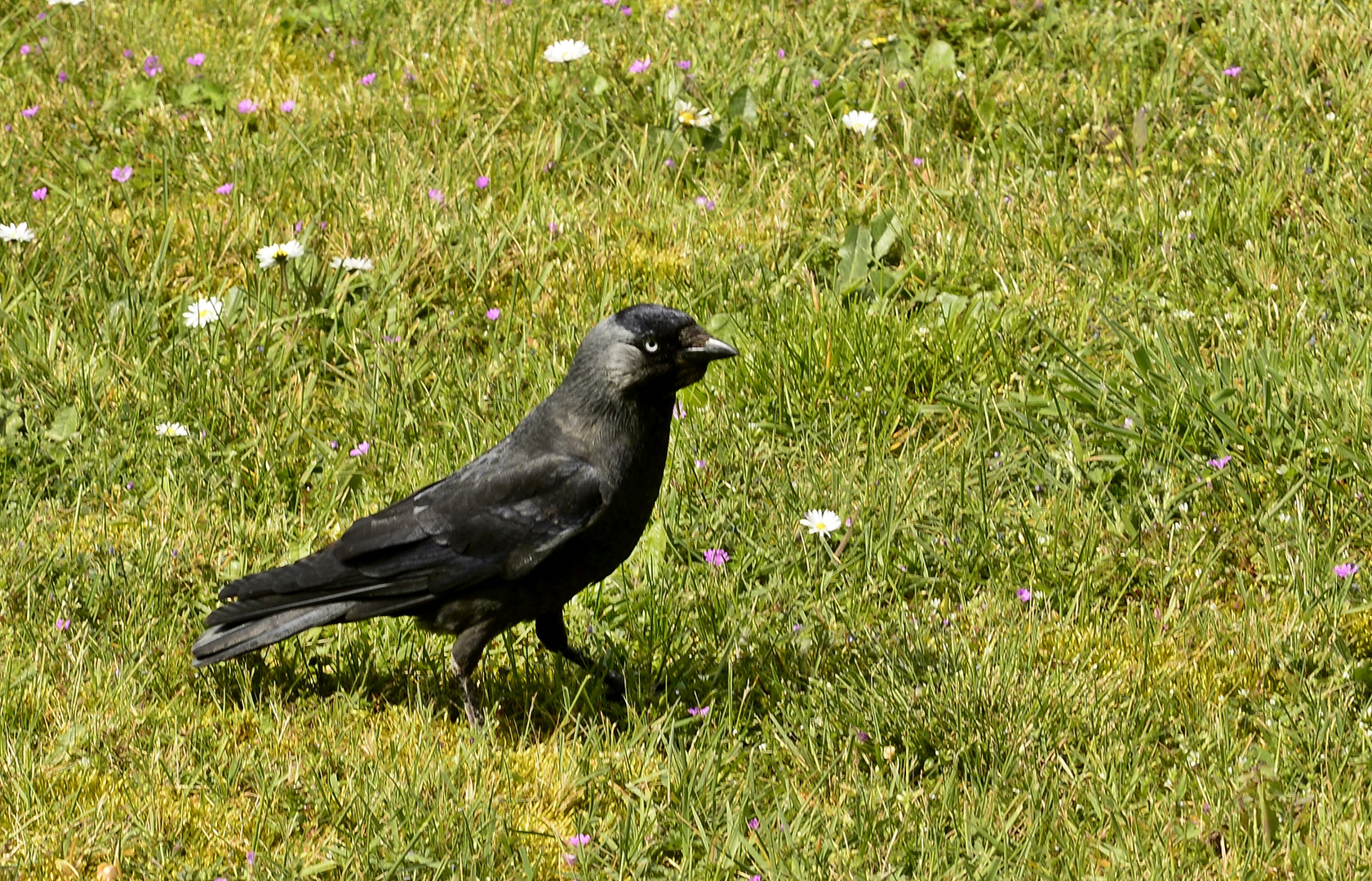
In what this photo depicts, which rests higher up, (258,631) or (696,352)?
(696,352)

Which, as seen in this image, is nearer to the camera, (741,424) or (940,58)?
(741,424)

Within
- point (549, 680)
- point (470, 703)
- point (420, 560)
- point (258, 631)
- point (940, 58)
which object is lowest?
point (549, 680)

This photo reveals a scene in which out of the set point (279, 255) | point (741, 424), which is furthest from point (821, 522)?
point (279, 255)

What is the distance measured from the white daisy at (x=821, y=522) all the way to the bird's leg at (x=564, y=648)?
73 centimetres

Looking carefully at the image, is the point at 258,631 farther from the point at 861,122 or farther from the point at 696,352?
the point at 861,122

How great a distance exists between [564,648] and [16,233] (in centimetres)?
285

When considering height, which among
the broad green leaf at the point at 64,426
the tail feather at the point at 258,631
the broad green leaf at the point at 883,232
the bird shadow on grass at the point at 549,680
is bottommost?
the bird shadow on grass at the point at 549,680

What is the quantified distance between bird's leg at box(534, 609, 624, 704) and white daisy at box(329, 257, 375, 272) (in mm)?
1929

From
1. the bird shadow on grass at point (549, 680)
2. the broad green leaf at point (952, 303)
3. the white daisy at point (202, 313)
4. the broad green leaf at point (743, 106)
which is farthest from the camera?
the broad green leaf at point (743, 106)

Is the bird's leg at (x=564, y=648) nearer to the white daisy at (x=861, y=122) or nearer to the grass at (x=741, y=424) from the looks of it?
the grass at (x=741, y=424)

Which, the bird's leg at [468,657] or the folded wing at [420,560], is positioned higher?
the folded wing at [420,560]

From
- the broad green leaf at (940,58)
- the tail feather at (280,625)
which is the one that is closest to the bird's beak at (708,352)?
the tail feather at (280,625)

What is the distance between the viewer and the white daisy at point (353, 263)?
5.47m

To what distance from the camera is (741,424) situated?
4.88 metres
